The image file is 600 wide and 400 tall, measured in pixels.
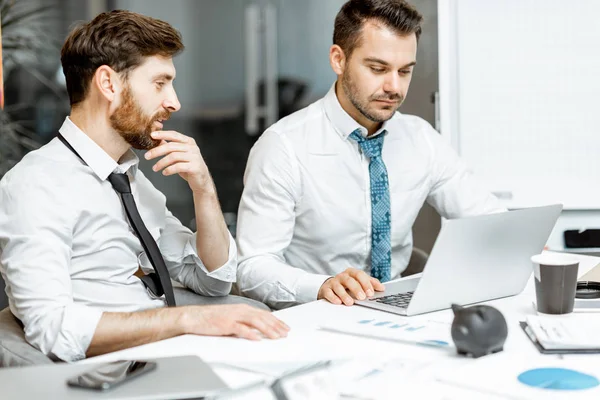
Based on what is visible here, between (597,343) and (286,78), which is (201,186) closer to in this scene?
(597,343)

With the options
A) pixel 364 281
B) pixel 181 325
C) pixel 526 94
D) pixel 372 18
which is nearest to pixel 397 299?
pixel 364 281

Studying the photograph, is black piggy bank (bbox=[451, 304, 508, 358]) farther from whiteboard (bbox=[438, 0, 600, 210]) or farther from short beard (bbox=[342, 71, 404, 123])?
whiteboard (bbox=[438, 0, 600, 210])

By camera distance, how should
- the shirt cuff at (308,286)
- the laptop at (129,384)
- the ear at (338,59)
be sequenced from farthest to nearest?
the ear at (338,59) → the shirt cuff at (308,286) → the laptop at (129,384)

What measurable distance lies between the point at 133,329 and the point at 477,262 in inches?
27.0

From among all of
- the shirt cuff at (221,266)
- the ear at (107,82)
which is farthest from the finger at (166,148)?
the shirt cuff at (221,266)

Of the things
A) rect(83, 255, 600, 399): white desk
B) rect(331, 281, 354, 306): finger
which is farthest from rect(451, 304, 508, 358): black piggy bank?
rect(331, 281, 354, 306): finger

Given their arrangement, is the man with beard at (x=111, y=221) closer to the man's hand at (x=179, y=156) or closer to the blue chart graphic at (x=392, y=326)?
the man's hand at (x=179, y=156)

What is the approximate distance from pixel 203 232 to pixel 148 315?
46cm

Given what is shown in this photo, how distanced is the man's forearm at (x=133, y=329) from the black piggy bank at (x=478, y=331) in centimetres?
52

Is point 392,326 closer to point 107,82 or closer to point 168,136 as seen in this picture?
point 168,136

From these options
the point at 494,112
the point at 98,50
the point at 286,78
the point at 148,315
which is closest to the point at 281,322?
the point at 148,315

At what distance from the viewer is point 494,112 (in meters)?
3.23

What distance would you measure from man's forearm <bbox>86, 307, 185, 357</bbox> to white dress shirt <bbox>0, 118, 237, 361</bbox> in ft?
0.07

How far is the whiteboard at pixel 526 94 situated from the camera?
10.4 feet
